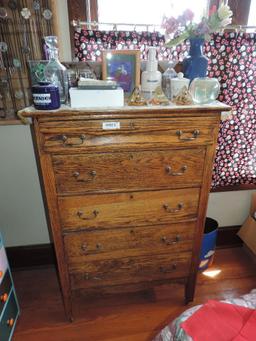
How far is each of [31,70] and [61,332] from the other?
4.74ft

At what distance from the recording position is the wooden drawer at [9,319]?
133 cm

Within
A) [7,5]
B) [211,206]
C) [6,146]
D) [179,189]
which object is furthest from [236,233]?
[7,5]

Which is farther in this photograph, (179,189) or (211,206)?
(211,206)

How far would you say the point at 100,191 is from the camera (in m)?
1.17

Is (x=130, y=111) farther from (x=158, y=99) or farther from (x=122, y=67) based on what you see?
(x=122, y=67)

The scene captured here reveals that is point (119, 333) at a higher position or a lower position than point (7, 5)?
lower

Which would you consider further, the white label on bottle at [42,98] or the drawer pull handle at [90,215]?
the drawer pull handle at [90,215]

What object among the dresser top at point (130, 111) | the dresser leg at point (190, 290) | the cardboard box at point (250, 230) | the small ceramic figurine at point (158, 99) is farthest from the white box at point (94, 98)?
the cardboard box at point (250, 230)

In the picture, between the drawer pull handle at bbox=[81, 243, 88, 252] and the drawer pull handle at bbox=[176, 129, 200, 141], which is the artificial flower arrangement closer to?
the drawer pull handle at bbox=[176, 129, 200, 141]

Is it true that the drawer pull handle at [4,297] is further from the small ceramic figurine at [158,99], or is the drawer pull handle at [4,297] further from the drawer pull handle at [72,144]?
the small ceramic figurine at [158,99]

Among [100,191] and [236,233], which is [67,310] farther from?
[236,233]

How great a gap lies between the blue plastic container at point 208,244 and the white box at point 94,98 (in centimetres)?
111

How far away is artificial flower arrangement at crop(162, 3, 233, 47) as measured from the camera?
1123 millimetres

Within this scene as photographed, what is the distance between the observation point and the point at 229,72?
4.92 ft
